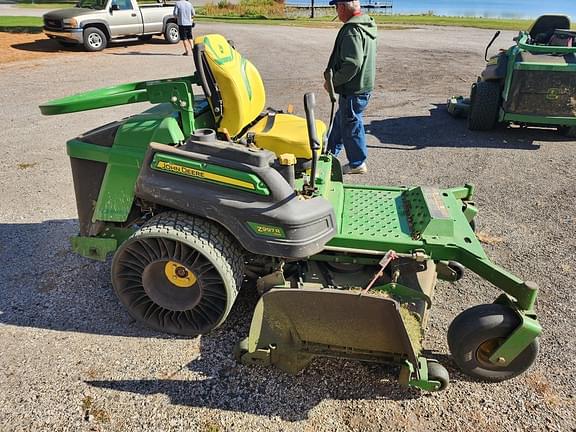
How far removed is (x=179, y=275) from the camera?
9.41 ft

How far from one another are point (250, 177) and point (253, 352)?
918mm

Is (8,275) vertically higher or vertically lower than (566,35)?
lower

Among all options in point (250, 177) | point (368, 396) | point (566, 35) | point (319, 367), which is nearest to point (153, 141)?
point (250, 177)

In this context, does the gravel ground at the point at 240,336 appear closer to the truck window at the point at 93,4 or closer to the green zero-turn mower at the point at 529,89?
the green zero-turn mower at the point at 529,89

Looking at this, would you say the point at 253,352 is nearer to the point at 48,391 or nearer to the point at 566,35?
the point at 48,391

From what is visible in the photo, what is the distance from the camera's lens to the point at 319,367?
273 centimetres

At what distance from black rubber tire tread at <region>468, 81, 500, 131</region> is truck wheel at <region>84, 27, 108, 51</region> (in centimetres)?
1001

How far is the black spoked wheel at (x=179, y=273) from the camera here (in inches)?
106

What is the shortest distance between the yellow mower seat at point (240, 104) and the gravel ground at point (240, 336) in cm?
109

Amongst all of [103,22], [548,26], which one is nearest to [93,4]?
[103,22]

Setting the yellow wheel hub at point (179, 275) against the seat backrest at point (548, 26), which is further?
the seat backrest at point (548, 26)

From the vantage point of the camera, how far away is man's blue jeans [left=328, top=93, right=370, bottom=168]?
16.0 ft

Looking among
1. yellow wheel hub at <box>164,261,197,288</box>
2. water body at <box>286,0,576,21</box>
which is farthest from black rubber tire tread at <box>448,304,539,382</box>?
water body at <box>286,0,576,21</box>

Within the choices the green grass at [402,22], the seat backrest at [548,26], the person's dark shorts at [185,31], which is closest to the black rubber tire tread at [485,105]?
the seat backrest at [548,26]
